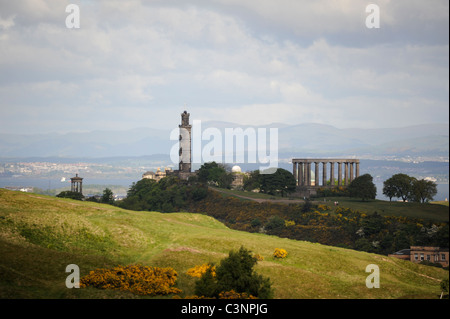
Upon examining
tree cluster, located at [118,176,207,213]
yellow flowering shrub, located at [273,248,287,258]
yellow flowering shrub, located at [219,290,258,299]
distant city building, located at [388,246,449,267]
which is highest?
yellow flowering shrub, located at [219,290,258,299]

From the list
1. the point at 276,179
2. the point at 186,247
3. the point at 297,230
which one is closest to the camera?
the point at 186,247

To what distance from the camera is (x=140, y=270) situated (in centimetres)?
4016

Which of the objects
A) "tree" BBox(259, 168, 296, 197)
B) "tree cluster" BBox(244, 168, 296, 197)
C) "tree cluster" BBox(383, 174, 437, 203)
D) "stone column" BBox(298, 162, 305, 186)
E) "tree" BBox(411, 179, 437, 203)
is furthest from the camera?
"stone column" BBox(298, 162, 305, 186)

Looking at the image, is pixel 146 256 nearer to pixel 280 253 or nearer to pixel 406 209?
pixel 280 253

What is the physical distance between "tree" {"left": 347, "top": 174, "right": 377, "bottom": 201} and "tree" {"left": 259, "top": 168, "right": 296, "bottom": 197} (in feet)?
Result: 62.1

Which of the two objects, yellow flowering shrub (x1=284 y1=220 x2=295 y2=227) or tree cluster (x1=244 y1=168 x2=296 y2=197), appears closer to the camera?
yellow flowering shrub (x1=284 y1=220 x2=295 y2=227)

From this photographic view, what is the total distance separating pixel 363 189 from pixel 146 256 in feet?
273

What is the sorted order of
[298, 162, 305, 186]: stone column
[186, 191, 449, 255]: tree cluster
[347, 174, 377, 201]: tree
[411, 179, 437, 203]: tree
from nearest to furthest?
[186, 191, 449, 255]: tree cluster, [411, 179, 437, 203]: tree, [347, 174, 377, 201]: tree, [298, 162, 305, 186]: stone column

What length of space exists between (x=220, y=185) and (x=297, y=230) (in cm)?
6273

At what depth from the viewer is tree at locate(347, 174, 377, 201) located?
119m

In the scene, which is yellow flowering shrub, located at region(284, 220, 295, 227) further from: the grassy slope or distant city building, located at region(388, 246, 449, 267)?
distant city building, located at region(388, 246, 449, 267)

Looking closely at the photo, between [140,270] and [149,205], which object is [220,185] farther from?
[140,270]


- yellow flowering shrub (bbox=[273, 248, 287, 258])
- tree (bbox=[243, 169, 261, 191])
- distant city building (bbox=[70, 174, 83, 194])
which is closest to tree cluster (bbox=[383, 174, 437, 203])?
tree (bbox=[243, 169, 261, 191])
